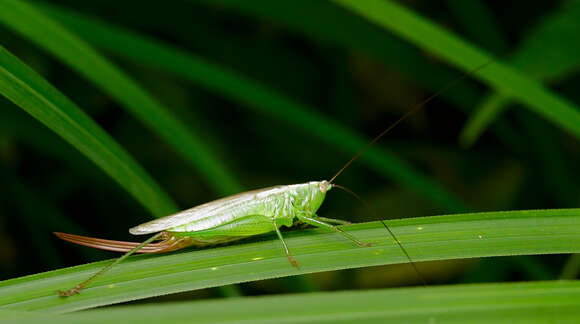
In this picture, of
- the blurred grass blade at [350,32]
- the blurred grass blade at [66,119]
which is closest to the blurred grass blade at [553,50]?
the blurred grass blade at [350,32]

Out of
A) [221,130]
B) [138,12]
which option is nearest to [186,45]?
[138,12]

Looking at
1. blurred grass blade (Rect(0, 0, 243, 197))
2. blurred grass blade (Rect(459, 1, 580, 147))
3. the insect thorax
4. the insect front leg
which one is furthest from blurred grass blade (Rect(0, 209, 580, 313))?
blurred grass blade (Rect(459, 1, 580, 147))

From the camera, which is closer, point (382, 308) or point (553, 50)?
point (382, 308)

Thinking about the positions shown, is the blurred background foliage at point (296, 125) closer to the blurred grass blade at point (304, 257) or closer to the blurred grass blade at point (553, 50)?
the blurred grass blade at point (553, 50)

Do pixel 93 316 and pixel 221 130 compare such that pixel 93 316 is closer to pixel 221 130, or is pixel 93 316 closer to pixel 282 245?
pixel 282 245

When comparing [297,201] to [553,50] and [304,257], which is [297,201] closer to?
[304,257]

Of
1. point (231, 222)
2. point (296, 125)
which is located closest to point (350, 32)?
point (296, 125)

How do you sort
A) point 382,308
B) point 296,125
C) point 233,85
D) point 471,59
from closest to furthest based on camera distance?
point 382,308 < point 471,59 < point 233,85 < point 296,125
